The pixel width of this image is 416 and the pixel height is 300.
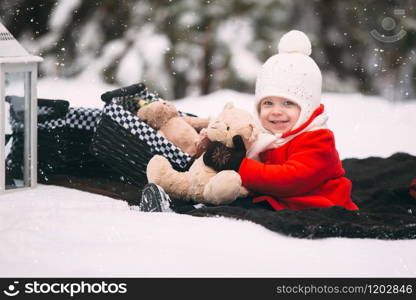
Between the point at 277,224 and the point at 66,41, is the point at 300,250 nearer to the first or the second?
the point at 277,224

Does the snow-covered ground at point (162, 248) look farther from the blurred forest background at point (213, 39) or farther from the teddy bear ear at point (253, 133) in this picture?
the blurred forest background at point (213, 39)

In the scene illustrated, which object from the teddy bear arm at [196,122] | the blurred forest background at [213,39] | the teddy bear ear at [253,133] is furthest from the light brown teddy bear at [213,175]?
the blurred forest background at [213,39]

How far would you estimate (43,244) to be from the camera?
6.14 ft

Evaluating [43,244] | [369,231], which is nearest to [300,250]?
[369,231]

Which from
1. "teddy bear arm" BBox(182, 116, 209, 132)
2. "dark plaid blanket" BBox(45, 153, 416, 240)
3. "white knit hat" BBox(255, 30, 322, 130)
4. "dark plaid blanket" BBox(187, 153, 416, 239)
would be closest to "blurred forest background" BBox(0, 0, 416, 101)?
"dark plaid blanket" BBox(45, 153, 416, 240)

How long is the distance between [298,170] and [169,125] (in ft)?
2.09

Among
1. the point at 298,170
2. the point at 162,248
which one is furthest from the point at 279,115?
the point at 162,248

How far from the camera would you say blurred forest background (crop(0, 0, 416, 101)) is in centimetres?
515

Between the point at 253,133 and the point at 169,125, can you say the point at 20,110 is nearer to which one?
the point at 169,125

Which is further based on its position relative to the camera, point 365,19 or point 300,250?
point 365,19

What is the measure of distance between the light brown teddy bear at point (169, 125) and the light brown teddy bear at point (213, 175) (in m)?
0.26

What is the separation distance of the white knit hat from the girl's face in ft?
0.09

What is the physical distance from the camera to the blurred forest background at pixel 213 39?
515 cm

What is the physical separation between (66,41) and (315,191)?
3326 mm
